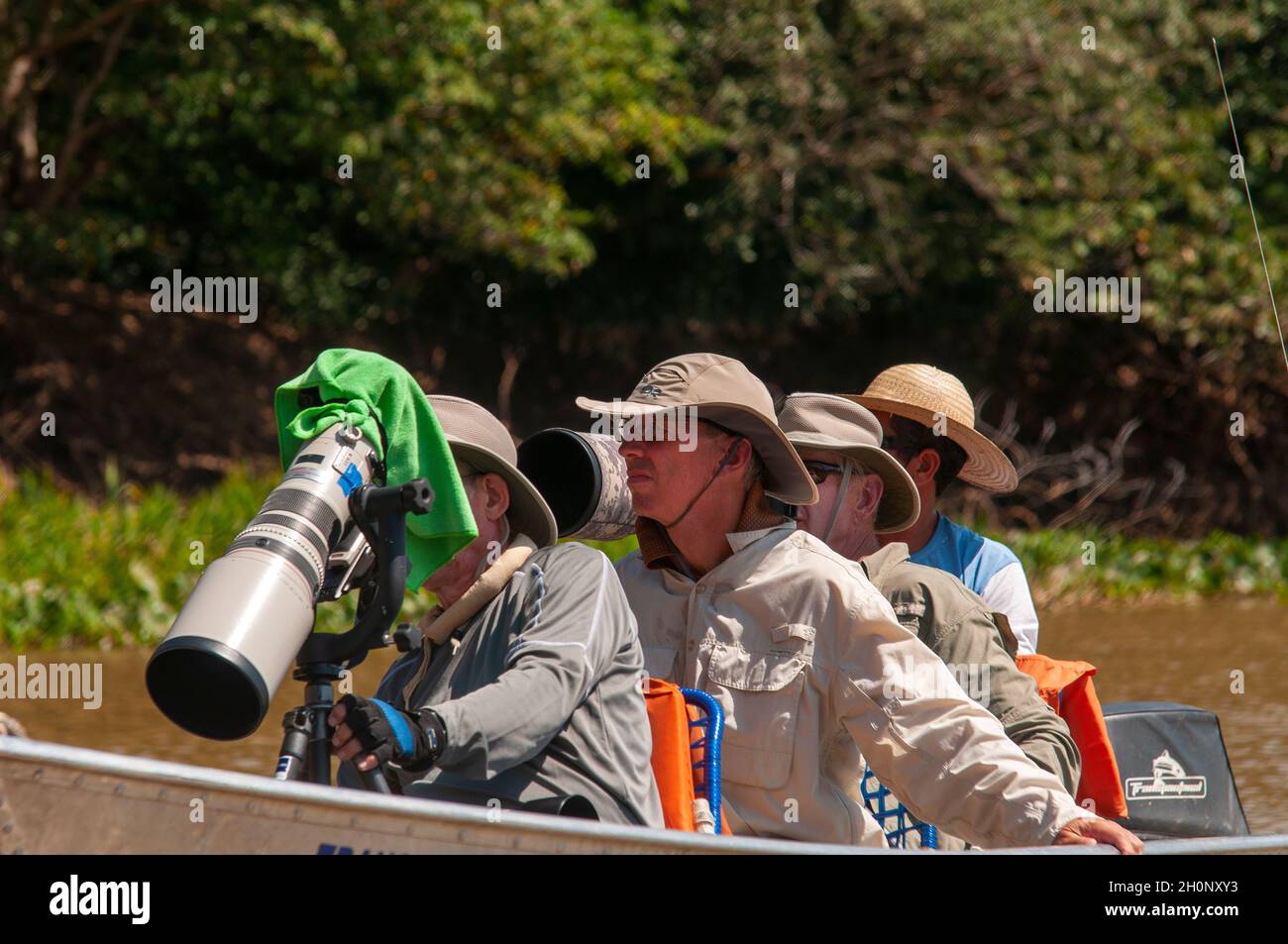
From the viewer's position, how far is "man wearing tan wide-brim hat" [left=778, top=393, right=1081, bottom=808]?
11.1ft

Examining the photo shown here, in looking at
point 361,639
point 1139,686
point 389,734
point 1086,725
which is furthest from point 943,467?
point 1139,686

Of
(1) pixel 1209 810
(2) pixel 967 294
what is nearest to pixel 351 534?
(1) pixel 1209 810

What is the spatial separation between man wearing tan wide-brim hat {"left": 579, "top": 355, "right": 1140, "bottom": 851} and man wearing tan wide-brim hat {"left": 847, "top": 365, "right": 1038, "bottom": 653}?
1141mm

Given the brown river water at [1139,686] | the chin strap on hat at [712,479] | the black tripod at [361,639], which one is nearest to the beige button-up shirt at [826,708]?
the chin strap on hat at [712,479]

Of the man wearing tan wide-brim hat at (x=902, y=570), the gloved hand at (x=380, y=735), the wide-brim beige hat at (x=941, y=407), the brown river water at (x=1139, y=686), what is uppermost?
the wide-brim beige hat at (x=941, y=407)

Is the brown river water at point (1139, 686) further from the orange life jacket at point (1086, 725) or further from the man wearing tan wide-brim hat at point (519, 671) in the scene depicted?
the man wearing tan wide-brim hat at point (519, 671)

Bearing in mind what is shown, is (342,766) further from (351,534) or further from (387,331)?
(387,331)

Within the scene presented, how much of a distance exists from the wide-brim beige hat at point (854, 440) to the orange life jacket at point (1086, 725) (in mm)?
459

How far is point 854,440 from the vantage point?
3939 millimetres

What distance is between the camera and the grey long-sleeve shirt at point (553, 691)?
8.89 ft

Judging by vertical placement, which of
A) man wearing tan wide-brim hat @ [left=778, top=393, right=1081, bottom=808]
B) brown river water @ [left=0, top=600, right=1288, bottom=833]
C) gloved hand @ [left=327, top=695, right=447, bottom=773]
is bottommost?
brown river water @ [left=0, top=600, right=1288, bottom=833]

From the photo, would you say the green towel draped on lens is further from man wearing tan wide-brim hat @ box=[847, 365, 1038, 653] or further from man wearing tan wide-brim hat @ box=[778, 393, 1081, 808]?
man wearing tan wide-brim hat @ box=[847, 365, 1038, 653]

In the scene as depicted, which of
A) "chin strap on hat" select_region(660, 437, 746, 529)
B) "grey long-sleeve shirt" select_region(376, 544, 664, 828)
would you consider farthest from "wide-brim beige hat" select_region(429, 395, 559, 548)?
"chin strap on hat" select_region(660, 437, 746, 529)

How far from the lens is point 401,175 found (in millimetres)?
12273
